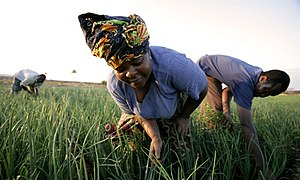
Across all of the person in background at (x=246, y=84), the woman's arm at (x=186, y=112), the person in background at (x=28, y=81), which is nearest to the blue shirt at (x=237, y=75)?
the person in background at (x=246, y=84)

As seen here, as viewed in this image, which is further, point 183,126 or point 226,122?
point 226,122

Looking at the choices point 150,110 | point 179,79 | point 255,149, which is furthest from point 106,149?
point 255,149

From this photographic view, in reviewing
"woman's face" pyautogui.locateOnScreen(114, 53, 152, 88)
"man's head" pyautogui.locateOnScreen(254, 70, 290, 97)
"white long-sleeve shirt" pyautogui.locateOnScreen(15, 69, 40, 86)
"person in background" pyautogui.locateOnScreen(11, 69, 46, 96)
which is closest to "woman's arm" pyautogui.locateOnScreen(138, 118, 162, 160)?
"woman's face" pyautogui.locateOnScreen(114, 53, 152, 88)

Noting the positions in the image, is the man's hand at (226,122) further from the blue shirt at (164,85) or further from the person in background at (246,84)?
the blue shirt at (164,85)

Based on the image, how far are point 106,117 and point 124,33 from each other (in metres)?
1.11

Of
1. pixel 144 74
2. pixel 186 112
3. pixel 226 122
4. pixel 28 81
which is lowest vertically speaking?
pixel 28 81

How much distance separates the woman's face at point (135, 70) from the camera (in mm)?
1026

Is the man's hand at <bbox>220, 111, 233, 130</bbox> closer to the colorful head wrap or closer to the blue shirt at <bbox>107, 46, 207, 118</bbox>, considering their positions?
the blue shirt at <bbox>107, 46, 207, 118</bbox>

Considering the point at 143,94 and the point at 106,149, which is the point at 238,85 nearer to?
the point at 143,94

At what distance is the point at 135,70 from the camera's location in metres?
1.05

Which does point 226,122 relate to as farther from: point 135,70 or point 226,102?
point 135,70

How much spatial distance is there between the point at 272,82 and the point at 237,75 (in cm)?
24

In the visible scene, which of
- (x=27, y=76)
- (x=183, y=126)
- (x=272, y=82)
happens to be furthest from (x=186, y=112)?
(x=27, y=76)

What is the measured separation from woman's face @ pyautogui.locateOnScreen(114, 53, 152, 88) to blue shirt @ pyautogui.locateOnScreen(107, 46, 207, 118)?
143 mm
